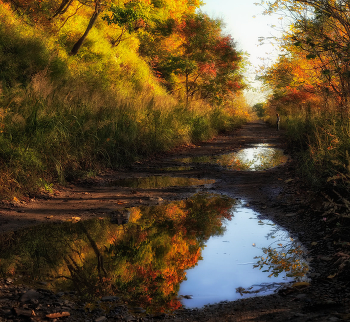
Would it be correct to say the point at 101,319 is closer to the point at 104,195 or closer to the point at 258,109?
the point at 104,195

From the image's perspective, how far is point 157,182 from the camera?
27.6ft

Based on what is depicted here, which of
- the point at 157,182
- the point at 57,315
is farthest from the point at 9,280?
the point at 157,182

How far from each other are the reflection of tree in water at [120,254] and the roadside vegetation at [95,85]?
6.36 feet

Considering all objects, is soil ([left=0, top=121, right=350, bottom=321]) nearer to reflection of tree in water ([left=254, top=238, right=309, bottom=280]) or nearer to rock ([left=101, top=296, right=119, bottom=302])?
reflection of tree in water ([left=254, top=238, right=309, bottom=280])

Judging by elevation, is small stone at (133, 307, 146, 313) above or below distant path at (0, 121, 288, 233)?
below

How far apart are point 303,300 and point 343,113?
576 centimetres

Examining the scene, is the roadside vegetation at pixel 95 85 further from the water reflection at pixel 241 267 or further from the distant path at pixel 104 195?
the water reflection at pixel 241 267

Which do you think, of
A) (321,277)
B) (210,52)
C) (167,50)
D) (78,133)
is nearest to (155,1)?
(167,50)

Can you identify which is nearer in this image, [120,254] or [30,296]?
[30,296]

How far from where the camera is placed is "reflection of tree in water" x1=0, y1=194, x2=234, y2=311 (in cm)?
334

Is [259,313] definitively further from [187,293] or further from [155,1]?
[155,1]

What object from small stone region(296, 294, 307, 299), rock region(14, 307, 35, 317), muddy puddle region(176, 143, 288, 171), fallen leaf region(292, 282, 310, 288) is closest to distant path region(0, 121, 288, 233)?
muddy puddle region(176, 143, 288, 171)

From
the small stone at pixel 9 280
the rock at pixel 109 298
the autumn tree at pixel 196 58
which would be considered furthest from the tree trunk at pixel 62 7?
the rock at pixel 109 298

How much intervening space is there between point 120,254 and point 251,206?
3131mm
